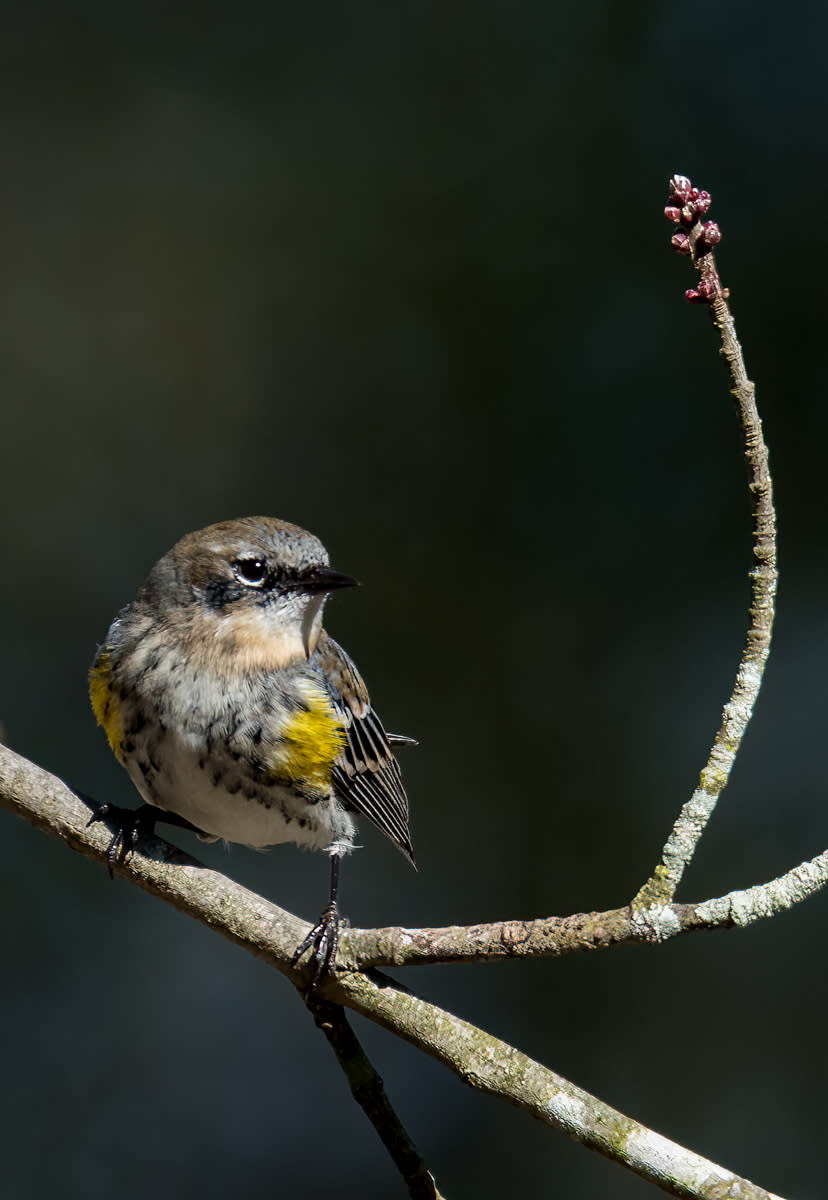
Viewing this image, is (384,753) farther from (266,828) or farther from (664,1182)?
(664,1182)

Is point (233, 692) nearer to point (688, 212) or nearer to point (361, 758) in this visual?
point (361, 758)

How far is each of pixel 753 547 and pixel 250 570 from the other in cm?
166

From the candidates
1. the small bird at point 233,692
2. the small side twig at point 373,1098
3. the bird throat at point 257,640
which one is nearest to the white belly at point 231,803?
the small bird at point 233,692

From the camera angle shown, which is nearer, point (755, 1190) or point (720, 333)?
point (720, 333)

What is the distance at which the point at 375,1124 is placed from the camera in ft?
8.30

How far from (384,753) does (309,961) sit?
4.25 feet

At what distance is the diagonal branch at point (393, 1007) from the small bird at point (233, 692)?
0.88 feet

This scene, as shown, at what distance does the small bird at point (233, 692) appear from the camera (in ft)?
10.8

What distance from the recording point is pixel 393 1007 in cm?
254

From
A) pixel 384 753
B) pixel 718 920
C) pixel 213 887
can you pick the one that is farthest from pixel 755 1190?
pixel 384 753

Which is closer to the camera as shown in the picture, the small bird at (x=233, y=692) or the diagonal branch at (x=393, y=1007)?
the diagonal branch at (x=393, y=1007)

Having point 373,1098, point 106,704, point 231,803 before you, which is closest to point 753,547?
point 373,1098

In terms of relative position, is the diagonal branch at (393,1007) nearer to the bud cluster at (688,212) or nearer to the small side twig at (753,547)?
the small side twig at (753,547)

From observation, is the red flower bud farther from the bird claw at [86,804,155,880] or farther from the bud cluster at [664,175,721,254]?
the bird claw at [86,804,155,880]
